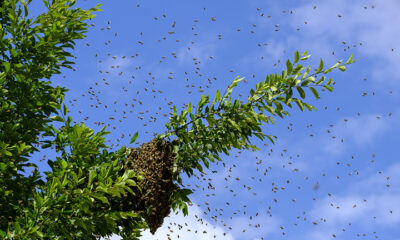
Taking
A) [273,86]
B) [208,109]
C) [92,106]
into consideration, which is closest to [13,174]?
[92,106]

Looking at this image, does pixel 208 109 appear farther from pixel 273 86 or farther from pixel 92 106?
pixel 92 106

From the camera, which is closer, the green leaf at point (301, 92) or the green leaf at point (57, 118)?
the green leaf at point (301, 92)

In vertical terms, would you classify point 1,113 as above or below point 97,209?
above

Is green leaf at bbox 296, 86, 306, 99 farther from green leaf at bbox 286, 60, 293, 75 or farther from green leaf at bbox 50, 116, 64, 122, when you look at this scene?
green leaf at bbox 50, 116, 64, 122

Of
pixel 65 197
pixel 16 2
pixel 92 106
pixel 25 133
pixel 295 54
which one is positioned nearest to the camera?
pixel 65 197

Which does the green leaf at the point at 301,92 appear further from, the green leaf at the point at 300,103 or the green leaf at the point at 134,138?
the green leaf at the point at 134,138

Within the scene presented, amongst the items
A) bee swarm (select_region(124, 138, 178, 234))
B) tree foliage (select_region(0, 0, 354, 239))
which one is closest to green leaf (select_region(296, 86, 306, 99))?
tree foliage (select_region(0, 0, 354, 239))

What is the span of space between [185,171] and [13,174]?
146 inches

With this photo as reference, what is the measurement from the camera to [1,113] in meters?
10.7

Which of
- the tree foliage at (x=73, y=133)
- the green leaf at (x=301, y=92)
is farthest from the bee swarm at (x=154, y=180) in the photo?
the green leaf at (x=301, y=92)

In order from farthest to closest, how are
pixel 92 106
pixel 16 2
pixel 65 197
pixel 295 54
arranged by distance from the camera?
1. pixel 92 106
2. pixel 16 2
3. pixel 295 54
4. pixel 65 197

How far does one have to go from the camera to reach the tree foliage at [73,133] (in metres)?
9.97

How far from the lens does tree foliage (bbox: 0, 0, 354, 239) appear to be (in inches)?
392

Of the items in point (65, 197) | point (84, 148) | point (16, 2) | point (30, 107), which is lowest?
point (65, 197)
